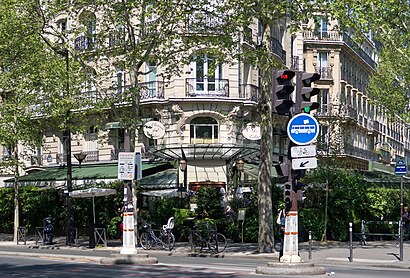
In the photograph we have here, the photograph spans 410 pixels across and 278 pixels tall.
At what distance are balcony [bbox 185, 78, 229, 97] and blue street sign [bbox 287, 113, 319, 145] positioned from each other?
79.9 ft

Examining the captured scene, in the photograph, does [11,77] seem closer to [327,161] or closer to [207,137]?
[207,137]

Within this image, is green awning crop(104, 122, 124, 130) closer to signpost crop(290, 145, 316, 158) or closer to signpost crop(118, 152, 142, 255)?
signpost crop(118, 152, 142, 255)

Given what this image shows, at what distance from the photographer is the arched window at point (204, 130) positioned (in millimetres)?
41125

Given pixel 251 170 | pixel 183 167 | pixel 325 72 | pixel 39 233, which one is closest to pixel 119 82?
pixel 183 167

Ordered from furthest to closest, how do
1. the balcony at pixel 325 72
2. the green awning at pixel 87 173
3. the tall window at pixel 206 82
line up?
the balcony at pixel 325 72 → the tall window at pixel 206 82 → the green awning at pixel 87 173

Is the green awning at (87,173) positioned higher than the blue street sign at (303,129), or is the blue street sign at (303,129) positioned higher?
the blue street sign at (303,129)

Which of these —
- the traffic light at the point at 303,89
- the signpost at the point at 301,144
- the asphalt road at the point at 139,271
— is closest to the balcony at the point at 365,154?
the asphalt road at the point at 139,271

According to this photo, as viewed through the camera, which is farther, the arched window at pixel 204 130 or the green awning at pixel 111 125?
the green awning at pixel 111 125

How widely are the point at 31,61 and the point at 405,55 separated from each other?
16.8 metres

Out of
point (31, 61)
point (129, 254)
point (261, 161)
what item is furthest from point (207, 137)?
point (129, 254)

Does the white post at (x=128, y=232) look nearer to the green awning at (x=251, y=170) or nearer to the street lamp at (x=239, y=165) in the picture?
the street lamp at (x=239, y=165)

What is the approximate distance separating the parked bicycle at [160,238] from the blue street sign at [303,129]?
524 inches

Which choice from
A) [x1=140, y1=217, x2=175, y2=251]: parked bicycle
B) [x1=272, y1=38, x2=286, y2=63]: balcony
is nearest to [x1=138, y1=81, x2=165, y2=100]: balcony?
[x1=272, y1=38, x2=286, y2=63]: balcony

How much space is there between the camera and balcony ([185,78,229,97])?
40688mm
